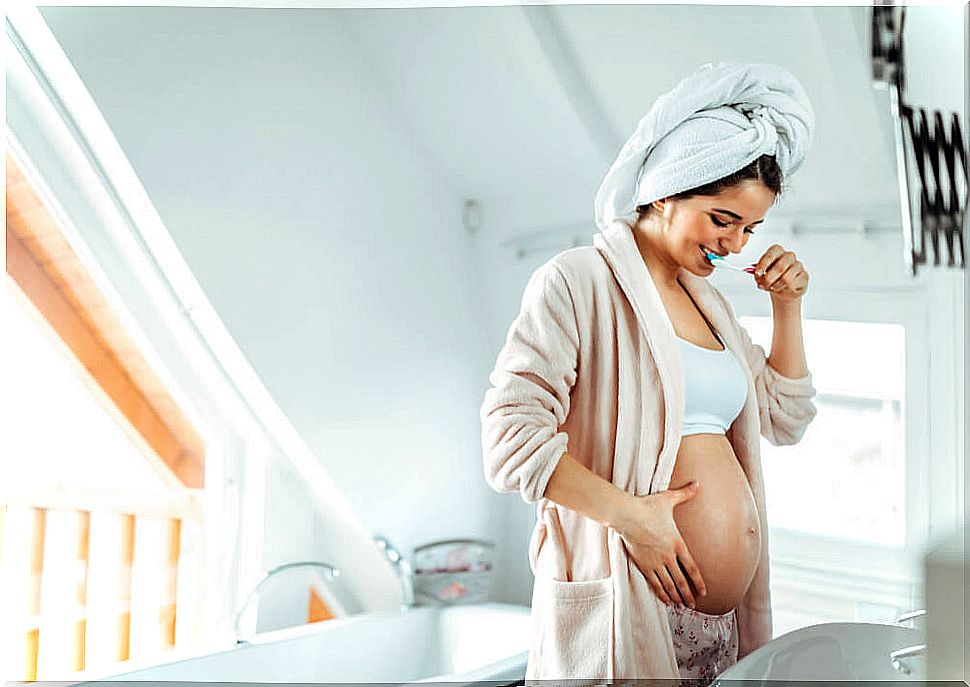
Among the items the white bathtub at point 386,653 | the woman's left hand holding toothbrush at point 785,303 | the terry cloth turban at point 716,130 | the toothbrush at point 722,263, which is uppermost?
the terry cloth turban at point 716,130

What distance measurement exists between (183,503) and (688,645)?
90 centimetres

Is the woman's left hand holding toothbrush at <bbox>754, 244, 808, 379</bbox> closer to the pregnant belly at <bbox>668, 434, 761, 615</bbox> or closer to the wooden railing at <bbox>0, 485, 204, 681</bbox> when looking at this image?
the pregnant belly at <bbox>668, 434, 761, 615</bbox>

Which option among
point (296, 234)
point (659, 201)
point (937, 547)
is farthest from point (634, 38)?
point (937, 547)

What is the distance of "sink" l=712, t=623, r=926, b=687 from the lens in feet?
3.52

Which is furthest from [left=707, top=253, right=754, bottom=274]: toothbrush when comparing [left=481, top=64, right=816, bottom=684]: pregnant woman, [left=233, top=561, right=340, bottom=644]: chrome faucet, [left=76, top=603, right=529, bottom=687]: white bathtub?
[left=233, top=561, right=340, bottom=644]: chrome faucet

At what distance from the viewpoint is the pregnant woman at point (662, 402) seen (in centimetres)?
106

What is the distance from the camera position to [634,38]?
122cm

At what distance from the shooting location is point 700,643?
3.66ft

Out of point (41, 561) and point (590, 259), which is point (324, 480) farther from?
point (590, 259)

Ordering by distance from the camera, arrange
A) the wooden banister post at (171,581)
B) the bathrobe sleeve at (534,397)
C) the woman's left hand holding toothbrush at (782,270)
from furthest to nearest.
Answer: the wooden banister post at (171,581) → the woman's left hand holding toothbrush at (782,270) → the bathrobe sleeve at (534,397)

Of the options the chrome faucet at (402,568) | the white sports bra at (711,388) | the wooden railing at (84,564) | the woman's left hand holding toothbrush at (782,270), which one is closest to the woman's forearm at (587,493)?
the white sports bra at (711,388)

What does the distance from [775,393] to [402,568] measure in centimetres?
62

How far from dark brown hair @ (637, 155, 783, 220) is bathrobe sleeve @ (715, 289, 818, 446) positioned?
0.14 metres

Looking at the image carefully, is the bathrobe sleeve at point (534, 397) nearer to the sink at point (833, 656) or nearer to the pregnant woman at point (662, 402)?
the pregnant woman at point (662, 402)
